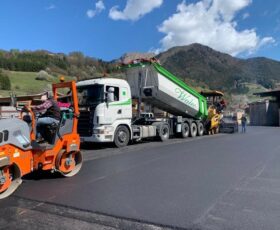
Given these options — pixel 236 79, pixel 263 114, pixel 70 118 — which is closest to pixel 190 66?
pixel 236 79

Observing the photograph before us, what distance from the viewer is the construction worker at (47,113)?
7.07m

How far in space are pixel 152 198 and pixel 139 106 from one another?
34.5 feet

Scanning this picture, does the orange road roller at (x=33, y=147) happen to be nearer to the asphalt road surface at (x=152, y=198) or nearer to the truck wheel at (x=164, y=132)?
the asphalt road surface at (x=152, y=198)

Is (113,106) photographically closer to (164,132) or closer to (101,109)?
(101,109)

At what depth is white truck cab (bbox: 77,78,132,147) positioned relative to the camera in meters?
12.4

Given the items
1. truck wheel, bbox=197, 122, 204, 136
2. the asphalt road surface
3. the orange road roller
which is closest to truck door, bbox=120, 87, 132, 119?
the asphalt road surface

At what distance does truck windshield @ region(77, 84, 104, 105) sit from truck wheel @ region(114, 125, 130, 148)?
152 centimetres

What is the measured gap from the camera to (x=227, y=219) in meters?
4.74

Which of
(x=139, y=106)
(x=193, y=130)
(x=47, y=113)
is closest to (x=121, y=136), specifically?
(x=139, y=106)

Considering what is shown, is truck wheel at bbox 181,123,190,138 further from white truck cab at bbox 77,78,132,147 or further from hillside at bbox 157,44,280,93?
hillside at bbox 157,44,280,93

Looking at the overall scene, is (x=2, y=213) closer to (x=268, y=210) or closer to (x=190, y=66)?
(x=268, y=210)

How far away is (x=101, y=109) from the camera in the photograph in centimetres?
1228

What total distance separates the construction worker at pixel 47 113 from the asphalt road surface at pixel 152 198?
1.15 metres

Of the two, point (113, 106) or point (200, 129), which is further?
point (200, 129)
